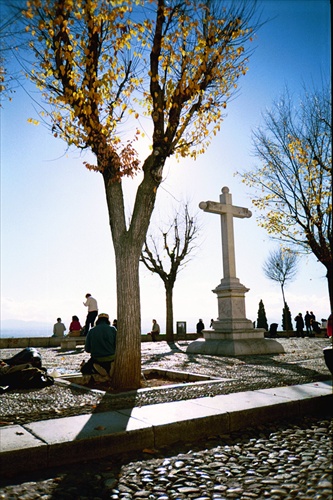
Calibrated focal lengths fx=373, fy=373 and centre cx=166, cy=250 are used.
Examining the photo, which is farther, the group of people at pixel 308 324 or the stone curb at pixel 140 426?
the group of people at pixel 308 324

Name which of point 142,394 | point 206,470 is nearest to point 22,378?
point 142,394

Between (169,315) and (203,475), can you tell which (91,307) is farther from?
(203,475)

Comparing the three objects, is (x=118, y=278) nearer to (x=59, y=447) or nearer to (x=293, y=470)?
(x=59, y=447)

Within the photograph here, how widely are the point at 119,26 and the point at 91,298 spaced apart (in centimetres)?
1204

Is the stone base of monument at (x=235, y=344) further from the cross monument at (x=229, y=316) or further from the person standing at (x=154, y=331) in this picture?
the person standing at (x=154, y=331)

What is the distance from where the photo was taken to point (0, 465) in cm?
317

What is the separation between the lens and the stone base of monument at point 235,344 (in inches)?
455

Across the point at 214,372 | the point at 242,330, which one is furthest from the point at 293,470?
the point at 242,330

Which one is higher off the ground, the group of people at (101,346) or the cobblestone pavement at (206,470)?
the group of people at (101,346)

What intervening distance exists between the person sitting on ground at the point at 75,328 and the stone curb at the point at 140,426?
15.3 metres

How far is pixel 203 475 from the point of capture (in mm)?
3145

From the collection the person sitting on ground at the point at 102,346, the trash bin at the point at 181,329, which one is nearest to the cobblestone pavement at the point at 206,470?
the person sitting on ground at the point at 102,346

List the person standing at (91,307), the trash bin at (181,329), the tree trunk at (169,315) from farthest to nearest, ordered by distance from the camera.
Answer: the trash bin at (181,329)
the tree trunk at (169,315)
the person standing at (91,307)

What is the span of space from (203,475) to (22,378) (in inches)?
174
